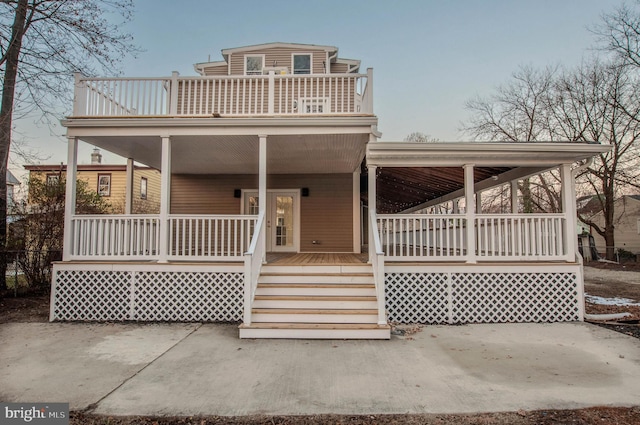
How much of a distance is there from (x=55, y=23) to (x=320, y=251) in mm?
8624

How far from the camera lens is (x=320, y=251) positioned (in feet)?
32.9

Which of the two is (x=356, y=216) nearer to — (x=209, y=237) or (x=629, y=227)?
(x=209, y=237)

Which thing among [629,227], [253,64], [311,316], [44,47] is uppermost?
[253,64]

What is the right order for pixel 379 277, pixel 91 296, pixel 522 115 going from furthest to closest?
pixel 522 115
pixel 91 296
pixel 379 277

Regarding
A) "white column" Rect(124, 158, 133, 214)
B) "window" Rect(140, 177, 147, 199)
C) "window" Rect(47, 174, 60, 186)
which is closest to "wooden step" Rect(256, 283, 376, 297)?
"white column" Rect(124, 158, 133, 214)

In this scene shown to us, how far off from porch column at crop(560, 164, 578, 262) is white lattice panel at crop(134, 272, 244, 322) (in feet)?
19.8

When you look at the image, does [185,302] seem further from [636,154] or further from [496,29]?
[636,154]

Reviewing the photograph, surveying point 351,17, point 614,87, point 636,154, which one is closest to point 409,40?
point 351,17

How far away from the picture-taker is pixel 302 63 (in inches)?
486

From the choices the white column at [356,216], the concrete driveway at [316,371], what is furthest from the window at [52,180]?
the white column at [356,216]

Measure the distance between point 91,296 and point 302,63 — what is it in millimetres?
9502

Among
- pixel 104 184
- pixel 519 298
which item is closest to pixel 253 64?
pixel 519 298

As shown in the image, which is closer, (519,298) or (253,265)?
(253,265)

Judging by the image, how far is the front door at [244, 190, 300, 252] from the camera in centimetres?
1020
